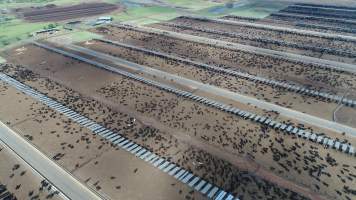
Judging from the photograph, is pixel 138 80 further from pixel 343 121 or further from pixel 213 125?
pixel 343 121

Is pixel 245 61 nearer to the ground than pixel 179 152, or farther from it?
farther from it

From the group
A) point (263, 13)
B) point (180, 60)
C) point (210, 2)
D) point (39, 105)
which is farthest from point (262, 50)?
point (210, 2)

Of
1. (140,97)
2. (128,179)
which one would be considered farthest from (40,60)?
(128,179)

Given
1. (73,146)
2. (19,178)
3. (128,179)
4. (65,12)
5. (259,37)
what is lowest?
(19,178)

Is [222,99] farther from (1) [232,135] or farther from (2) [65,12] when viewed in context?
(2) [65,12]

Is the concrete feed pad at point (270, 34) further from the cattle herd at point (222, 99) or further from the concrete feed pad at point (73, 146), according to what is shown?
the concrete feed pad at point (73, 146)

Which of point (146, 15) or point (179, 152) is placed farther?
point (146, 15)
